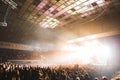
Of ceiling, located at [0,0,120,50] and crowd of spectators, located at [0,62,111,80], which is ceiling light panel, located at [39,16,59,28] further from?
crowd of spectators, located at [0,62,111,80]

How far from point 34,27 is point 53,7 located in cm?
548

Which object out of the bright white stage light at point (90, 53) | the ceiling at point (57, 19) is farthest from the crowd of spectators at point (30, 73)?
the bright white stage light at point (90, 53)

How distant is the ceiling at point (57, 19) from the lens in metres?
10.6

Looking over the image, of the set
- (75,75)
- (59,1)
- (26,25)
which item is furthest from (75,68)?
(26,25)

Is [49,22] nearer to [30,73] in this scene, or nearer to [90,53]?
[90,53]

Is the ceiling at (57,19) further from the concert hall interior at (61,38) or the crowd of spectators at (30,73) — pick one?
the crowd of spectators at (30,73)

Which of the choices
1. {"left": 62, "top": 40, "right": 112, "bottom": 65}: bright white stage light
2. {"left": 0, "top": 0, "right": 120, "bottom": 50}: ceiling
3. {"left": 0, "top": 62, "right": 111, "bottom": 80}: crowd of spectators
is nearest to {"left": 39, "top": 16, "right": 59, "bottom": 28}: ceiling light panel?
{"left": 0, "top": 0, "right": 120, "bottom": 50}: ceiling

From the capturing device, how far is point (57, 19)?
13.7m

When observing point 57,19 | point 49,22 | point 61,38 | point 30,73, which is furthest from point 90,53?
point 30,73

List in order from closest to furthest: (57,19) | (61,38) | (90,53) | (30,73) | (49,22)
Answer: (30,73), (57,19), (49,22), (90,53), (61,38)

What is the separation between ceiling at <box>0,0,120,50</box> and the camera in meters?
10.6

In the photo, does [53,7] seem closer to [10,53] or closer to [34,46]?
[10,53]

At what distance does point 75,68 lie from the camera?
7.00m

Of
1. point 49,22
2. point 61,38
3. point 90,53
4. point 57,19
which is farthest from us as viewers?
point 61,38
